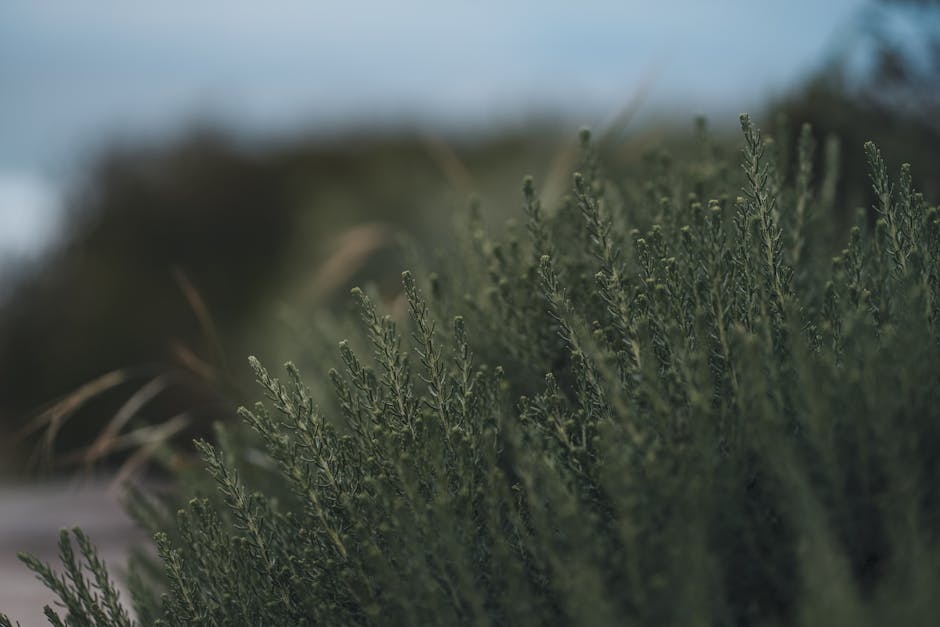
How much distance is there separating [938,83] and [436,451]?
13.1 ft

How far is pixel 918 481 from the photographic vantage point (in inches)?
64.1

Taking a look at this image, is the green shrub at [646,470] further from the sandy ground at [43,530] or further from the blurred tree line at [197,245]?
the blurred tree line at [197,245]

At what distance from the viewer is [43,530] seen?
614cm

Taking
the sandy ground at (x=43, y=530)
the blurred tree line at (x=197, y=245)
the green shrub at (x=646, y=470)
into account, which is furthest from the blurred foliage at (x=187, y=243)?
the green shrub at (x=646, y=470)

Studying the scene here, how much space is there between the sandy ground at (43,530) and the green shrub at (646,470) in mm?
2477

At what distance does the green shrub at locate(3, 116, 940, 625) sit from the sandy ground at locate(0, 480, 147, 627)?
248cm

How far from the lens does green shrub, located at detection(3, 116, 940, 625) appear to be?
1561 millimetres

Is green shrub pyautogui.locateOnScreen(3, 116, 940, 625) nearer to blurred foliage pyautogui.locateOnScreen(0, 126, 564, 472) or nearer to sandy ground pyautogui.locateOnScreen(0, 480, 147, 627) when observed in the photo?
sandy ground pyautogui.locateOnScreen(0, 480, 147, 627)

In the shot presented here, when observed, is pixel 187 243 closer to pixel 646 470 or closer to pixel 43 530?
pixel 43 530

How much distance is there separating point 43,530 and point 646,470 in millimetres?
5318

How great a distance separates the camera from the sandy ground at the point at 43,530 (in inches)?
185

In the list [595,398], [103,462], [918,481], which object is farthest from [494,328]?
[103,462]

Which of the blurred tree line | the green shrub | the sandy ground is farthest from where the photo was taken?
the blurred tree line

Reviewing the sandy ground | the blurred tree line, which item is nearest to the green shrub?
the sandy ground
